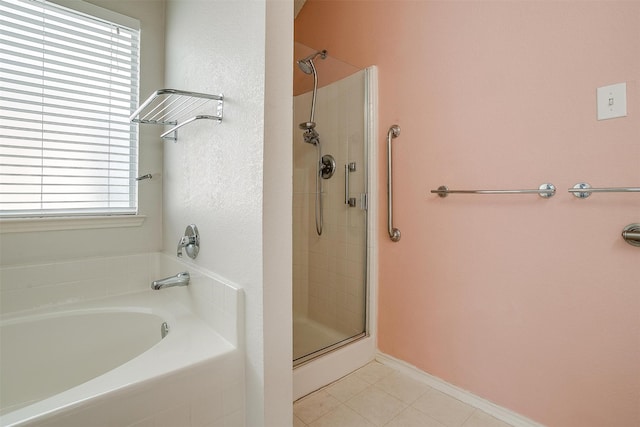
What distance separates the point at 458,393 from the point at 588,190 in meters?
1.12

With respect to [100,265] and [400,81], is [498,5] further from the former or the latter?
[100,265]

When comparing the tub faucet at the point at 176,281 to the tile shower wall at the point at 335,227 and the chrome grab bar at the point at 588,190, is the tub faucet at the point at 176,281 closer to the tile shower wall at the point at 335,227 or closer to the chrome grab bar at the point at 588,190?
the tile shower wall at the point at 335,227

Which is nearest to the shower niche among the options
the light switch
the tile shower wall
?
the tile shower wall

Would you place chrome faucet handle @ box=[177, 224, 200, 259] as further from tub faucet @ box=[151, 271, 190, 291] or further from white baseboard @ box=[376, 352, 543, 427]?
white baseboard @ box=[376, 352, 543, 427]

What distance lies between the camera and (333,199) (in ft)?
6.54

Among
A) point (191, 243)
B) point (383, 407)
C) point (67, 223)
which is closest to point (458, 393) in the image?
point (383, 407)

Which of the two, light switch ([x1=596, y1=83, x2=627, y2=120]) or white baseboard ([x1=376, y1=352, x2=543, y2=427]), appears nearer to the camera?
light switch ([x1=596, y1=83, x2=627, y2=120])

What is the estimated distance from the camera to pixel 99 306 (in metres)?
1.49

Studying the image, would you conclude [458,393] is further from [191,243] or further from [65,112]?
[65,112]

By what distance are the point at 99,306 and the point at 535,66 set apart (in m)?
2.33

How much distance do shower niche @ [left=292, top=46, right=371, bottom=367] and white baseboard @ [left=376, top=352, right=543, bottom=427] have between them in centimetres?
24

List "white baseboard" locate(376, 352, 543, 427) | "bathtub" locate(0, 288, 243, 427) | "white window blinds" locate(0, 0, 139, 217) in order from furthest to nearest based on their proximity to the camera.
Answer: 1. "white window blinds" locate(0, 0, 139, 217)
2. "white baseboard" locate(376, 352, 543, 427)
3. "bathtub" locate(0, 288, 243, 427)

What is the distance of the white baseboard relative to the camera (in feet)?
4.26

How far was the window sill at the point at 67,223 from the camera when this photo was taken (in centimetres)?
139
